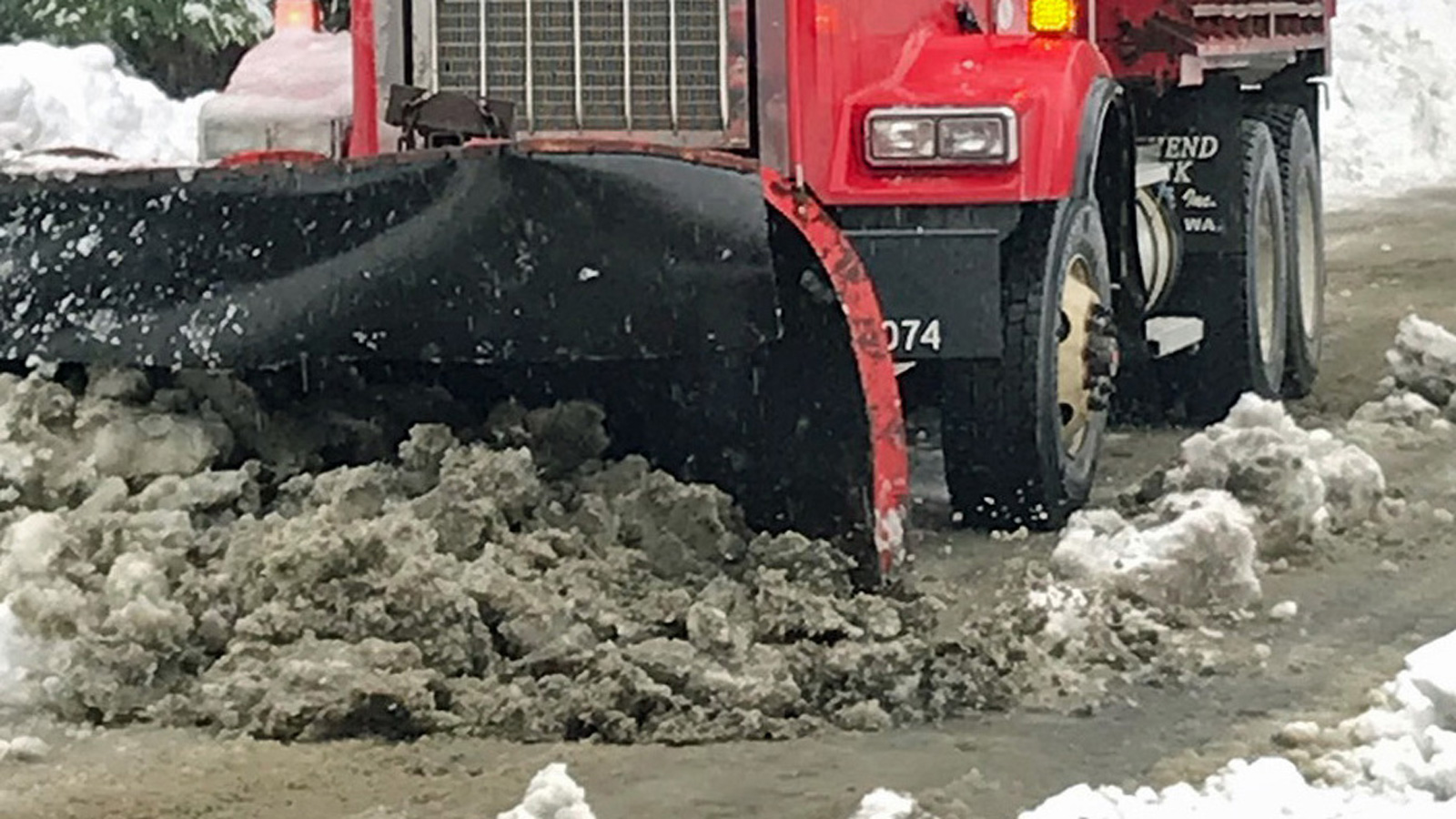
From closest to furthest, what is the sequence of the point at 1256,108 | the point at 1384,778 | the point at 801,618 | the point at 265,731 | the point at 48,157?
the point at 1384,778, the point at 265,731, the point at 801,618, the point at 48,157, the point at 1256,108

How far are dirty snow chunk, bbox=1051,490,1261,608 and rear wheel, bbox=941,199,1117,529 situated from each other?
542mm

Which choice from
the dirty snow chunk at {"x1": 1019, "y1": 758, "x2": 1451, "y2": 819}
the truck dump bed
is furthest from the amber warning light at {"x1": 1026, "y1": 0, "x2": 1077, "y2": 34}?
the dirty snow chunk at {"x1": 1019, "y1": 758, "x2": 1451, "y2": 819}

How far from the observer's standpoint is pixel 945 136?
714 cm

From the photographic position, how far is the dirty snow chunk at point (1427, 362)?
32.6 feet

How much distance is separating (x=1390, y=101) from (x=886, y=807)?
74.9ft

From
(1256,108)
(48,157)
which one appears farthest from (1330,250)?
(48,157)

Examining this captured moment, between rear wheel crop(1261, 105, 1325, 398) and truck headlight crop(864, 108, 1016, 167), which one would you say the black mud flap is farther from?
rear wheel crop(1261, 105, 1325, 398)

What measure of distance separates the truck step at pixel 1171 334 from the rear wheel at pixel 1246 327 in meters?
0.10

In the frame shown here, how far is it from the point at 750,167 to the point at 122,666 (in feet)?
5.74

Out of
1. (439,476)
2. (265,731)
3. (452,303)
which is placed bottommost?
(265,731)

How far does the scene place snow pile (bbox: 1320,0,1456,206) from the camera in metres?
24.4

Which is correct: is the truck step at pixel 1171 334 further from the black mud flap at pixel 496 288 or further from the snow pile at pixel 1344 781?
the snow pile at pixel 1344 781

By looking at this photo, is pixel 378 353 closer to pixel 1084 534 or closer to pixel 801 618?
pixel 801 618

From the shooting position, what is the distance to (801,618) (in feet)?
20.1
